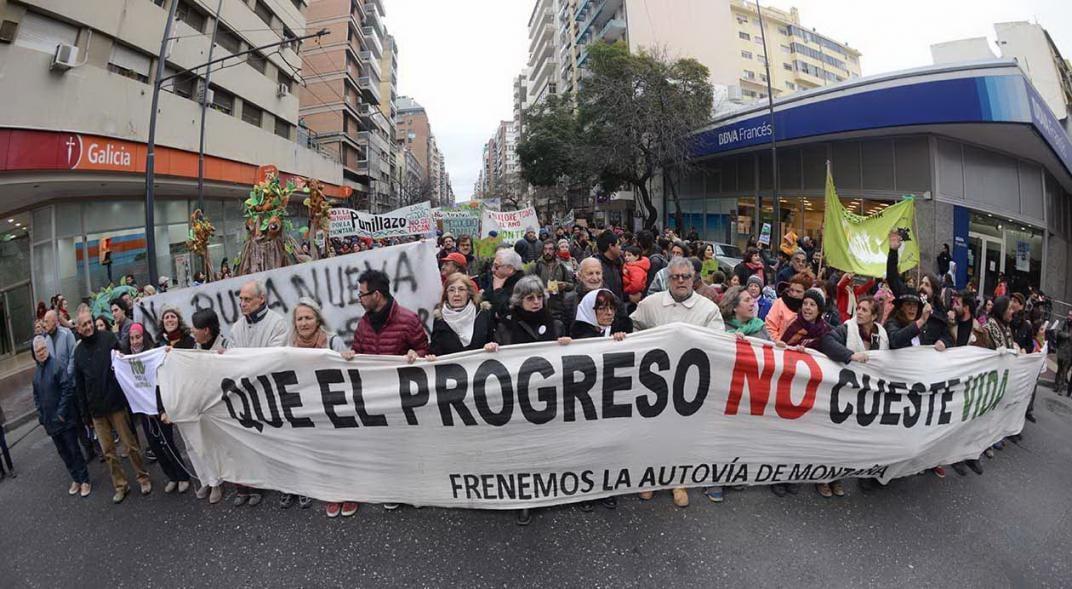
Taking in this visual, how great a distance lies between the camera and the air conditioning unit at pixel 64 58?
9.30 m

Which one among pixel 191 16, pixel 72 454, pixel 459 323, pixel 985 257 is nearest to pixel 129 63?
pixel 191 16

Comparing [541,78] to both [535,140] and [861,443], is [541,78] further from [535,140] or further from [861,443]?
[861,443]

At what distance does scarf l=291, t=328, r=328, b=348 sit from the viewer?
3535 mm

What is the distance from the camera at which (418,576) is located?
2.74 m

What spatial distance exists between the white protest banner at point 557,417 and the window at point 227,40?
2039 centimetres

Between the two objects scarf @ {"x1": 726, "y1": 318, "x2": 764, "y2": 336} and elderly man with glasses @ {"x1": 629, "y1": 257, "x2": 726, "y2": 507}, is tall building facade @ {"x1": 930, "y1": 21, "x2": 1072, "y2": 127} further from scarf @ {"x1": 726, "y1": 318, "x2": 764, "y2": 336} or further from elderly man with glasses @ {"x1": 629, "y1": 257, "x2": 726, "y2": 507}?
elderly man with glasses @ {"x1": 629, "y1": 257, "x2": 726, "y2": 507}

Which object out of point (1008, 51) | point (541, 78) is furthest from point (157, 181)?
point (541, 78)

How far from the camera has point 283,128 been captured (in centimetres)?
2398

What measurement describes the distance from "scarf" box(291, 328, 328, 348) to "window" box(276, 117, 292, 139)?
24.2 metres

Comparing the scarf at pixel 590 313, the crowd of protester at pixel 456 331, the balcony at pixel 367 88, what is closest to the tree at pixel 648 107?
the crowd of protester at pixel 456 331

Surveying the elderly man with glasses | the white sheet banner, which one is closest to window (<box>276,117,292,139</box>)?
the white sheet banner

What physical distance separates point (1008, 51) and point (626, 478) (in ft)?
81.7

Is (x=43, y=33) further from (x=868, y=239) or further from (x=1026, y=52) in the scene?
Result: (x=1026, y=52)

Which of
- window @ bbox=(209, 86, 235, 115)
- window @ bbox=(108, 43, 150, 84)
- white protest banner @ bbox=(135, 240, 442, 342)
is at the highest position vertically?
window @ bbox=(209, 86, 235, 115)
